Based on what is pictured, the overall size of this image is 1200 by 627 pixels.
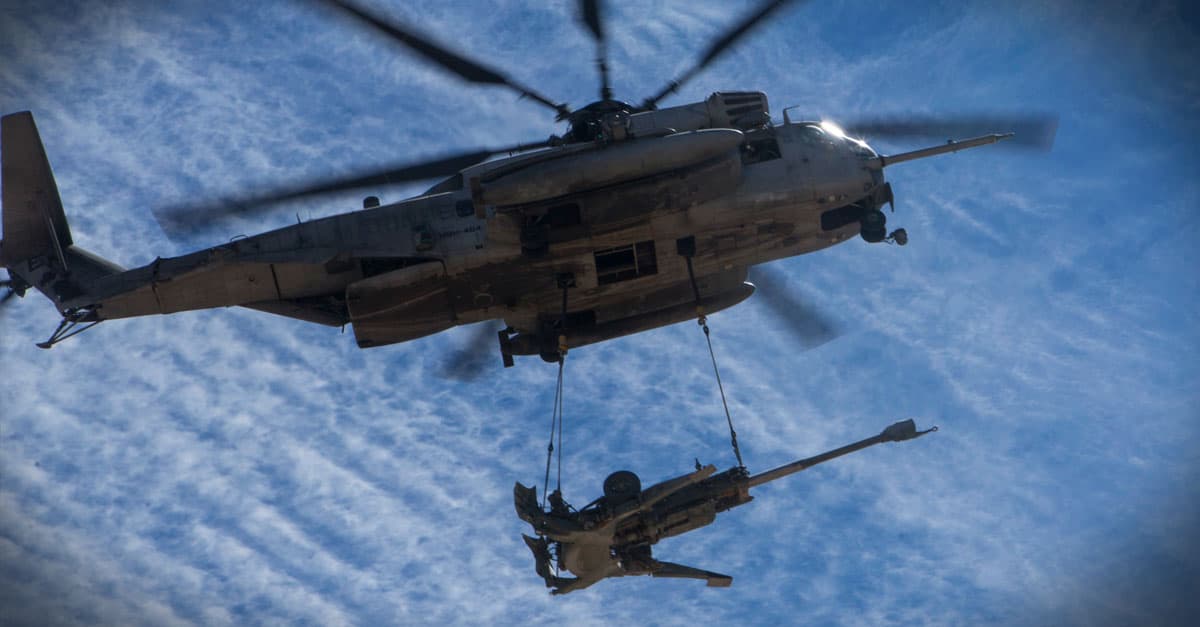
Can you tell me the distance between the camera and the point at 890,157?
21797 millimetres

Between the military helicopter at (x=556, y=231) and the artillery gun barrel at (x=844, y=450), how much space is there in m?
3.38

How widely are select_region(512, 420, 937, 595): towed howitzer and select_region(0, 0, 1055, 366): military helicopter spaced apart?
3.25 metres

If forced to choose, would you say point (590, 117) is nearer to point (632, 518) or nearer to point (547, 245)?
point (547, 245)

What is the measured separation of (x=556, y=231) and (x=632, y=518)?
471 cm

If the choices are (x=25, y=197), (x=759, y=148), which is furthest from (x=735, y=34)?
(x=25, y=197)

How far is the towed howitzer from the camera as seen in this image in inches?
762

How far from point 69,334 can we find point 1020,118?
15892 mm

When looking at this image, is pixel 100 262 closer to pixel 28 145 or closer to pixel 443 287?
pixel 28 145

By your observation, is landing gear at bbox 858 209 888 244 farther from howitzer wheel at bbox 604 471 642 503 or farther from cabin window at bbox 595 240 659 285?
howitzer wheel at bbox 604 471 642 503

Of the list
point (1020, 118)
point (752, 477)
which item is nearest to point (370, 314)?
point (752, 477)

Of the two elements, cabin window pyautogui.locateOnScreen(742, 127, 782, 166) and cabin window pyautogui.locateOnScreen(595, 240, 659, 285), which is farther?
cabin window pyautogui.locateOnScreen(742, 127, 782, 166)

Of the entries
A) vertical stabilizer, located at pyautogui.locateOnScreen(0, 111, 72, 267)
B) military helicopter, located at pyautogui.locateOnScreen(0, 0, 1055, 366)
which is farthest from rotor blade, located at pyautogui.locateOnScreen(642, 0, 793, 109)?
vertical stabilizer, located at pyautogui.locateOnScreen(0, 111, 72, 267)

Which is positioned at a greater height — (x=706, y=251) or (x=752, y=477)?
(x=706, y=251)

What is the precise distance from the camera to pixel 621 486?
64.2 feet
